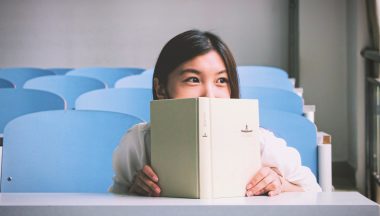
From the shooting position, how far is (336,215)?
1116 millimetres

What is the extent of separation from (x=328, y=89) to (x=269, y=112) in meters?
4.67

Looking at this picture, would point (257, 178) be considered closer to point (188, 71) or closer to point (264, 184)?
point (264, 184)

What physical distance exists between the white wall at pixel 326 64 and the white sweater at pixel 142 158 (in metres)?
5.00

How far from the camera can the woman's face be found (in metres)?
1.73

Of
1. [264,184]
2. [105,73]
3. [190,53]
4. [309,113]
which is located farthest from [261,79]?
[264,184]

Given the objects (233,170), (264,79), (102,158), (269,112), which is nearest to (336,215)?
(233,170)

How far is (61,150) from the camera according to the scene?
221cm

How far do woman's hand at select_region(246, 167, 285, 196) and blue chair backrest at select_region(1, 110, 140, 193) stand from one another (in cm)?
87

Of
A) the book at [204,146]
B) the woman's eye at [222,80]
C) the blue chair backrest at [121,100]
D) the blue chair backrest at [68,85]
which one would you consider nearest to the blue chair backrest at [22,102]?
the blue chair backrest at [121,100]

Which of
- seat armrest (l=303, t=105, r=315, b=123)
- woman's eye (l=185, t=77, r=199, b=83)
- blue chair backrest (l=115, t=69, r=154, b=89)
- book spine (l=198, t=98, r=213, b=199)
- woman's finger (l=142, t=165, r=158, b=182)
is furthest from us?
blue chair backrest (l=115, t=69, r=154, b=89)

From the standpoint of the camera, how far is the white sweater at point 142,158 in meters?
1.64

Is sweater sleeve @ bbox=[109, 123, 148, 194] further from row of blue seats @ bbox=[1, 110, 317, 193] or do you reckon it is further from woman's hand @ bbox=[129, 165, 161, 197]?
row of blue seats @ bbox=[1, 110, 317, 193]

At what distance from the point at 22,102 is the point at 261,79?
5.96 feet

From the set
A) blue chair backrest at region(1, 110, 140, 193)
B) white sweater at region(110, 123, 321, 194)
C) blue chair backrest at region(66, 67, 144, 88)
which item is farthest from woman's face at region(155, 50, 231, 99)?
blue chair backrest at region(66, 67, 144, 88)
